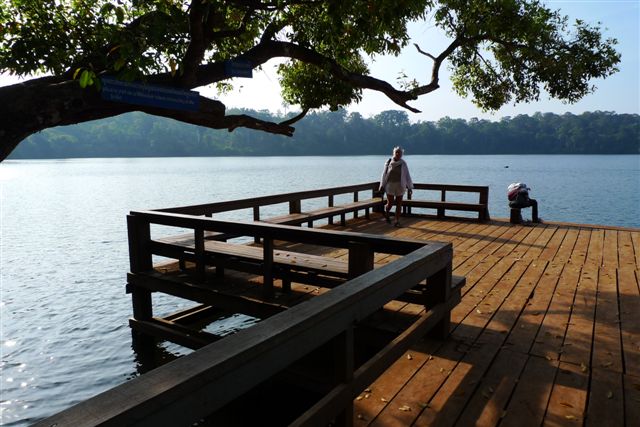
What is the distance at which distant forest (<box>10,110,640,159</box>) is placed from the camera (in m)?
152

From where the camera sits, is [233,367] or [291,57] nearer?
[233,367]

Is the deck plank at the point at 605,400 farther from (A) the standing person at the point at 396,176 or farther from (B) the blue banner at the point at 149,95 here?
(A) the standing person at the point at 396,176

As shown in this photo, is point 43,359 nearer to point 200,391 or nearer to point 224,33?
point 224,33

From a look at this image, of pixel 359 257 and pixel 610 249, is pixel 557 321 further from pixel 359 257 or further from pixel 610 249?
pixel 610 249

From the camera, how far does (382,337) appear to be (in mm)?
4520

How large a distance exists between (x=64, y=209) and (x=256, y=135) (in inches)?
4902

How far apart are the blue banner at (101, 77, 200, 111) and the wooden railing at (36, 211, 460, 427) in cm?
156

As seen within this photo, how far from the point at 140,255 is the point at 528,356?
5009 millimetres

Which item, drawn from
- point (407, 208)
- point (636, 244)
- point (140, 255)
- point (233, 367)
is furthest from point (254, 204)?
point (636, 244)

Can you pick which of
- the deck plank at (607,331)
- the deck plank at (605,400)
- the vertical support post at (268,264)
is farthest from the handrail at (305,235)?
the deck plank at (607,331)

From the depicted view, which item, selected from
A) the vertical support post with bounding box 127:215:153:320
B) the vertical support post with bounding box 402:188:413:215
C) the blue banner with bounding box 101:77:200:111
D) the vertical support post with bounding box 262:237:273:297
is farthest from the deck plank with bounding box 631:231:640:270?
the vertical support post with bounding box 127:215:153:320

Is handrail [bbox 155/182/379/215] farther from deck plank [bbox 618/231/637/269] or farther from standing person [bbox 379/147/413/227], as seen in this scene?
deck plank [bbox 618/231/637/269]

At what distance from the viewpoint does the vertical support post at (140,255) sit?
20.6ft

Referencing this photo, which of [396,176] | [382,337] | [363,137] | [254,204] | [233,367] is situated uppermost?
[363,137]
